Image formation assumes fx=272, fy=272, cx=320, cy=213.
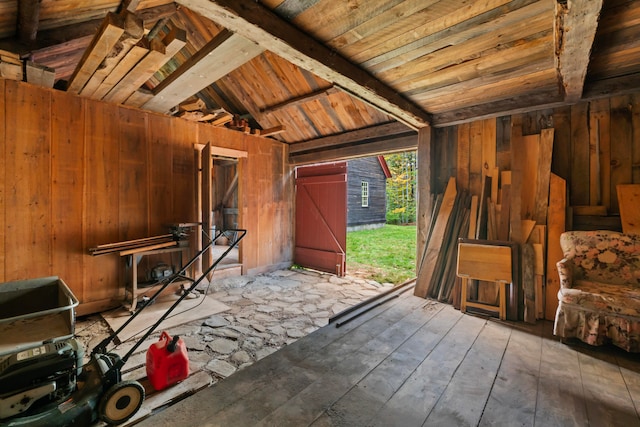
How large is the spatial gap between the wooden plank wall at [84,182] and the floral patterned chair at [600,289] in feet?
15.5

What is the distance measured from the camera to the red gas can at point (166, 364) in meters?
1.88

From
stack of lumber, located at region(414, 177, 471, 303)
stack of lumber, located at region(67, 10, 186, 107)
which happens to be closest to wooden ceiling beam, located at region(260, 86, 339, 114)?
stack of lumber, located at region(67, 10, 186, 107)

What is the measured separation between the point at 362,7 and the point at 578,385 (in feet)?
9.47

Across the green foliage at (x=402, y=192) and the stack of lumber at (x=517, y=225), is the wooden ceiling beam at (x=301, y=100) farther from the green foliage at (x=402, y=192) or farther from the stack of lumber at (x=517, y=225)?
the green foliage at (x=402, y=192)

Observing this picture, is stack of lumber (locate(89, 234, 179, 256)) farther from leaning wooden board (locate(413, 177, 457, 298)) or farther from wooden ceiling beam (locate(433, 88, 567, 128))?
wooden ceiling beam (locate(433, 88, 567, 128))

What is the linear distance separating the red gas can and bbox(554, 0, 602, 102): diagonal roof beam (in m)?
3.19

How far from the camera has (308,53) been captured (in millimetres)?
2014

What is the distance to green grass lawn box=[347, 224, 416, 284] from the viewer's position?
5.37m

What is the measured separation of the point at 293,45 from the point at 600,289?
326 cm

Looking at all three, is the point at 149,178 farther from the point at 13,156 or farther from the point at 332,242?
the point at 332,242

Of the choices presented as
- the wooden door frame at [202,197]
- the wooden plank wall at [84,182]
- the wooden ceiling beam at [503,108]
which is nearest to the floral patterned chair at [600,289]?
the wooden ceiling beam at [503,108]

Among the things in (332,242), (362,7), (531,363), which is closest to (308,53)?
(362,7)

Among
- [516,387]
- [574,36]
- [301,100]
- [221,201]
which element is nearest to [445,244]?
[516,387]

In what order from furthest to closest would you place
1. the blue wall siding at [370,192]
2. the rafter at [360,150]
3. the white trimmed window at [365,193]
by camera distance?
the white trimmed window at [365,193], the blue wall siding at [370,192], the rafter at [360,150]
